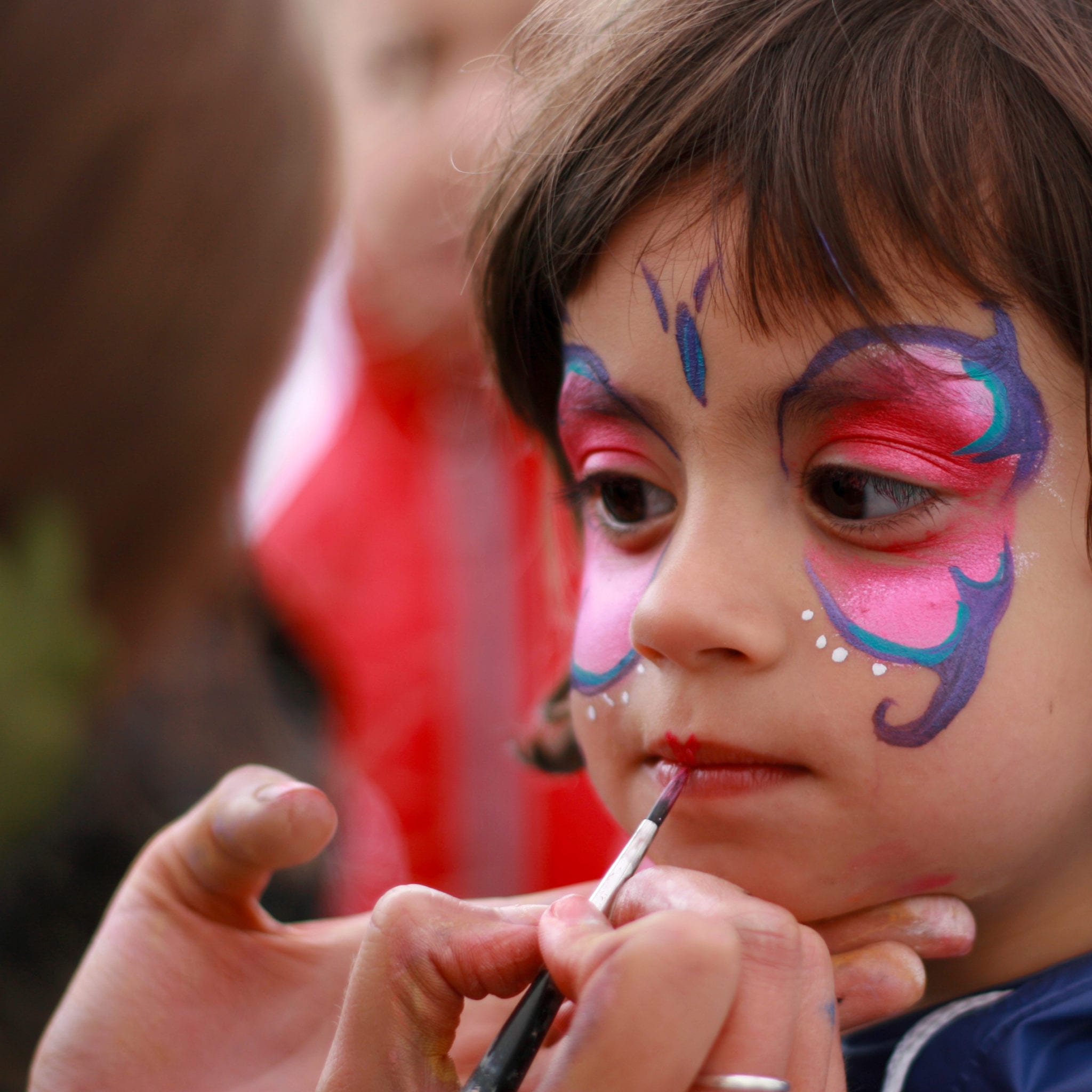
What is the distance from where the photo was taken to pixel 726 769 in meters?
0.99

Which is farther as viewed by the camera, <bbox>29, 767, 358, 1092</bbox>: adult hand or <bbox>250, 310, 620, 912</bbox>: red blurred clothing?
<bbox>250, 310, 620, 912</bbox>: red blurred clothing

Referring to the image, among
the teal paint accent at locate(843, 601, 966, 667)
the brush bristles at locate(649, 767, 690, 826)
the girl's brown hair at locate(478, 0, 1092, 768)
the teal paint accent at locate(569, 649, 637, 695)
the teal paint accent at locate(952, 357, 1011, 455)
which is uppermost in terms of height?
the girl's brown hair at locate(478, 0, 1092, 768)

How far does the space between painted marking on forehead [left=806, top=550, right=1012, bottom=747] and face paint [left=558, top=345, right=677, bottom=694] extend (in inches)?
8.5

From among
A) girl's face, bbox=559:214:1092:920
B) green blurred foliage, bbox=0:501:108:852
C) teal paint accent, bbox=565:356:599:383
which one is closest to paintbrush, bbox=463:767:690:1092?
girl's face, bbox=559:214:1092:920

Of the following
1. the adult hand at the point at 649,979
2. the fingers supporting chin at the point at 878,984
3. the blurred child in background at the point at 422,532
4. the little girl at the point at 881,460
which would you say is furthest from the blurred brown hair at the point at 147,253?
the fingers supporting chin at the point at 878,984

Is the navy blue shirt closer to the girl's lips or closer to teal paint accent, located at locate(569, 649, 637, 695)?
the girl's lips

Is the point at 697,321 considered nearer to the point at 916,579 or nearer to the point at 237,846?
the point at 916,579

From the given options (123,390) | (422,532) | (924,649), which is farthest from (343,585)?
(924,649)

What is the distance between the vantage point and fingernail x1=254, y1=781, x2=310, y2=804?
3.61 feet

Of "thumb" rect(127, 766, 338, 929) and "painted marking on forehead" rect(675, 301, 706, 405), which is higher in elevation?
"painted marking on forehead" rect(675, 301, 706, 405)

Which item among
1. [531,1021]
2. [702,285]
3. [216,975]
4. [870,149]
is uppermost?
[870,149]

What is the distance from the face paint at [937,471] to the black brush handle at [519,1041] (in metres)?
0.34

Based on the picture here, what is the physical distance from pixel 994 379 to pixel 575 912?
55cm

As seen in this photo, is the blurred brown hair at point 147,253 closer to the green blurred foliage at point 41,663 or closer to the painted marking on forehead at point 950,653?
the green blurred foliage at point 41,663
